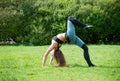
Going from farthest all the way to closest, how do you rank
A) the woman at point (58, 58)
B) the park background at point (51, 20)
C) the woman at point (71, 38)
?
the park background at point (51, 20) < the woman at point (58, 58) < the woman at point (71, 38)

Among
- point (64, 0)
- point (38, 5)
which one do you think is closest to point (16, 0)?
point (38, 5)

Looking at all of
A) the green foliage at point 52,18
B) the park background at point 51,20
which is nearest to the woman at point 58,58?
the park background at point 51,20

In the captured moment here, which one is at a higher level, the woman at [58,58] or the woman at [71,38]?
the woman at [71,38]

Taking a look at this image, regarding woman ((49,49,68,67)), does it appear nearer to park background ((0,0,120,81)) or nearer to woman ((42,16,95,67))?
woman ((42,16,95,67))

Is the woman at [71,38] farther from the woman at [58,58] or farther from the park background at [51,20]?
the park background at [51,20]

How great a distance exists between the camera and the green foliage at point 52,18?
1108 inches

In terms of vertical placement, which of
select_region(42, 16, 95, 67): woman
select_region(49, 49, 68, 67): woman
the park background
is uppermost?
select_region(42, 16, 95, 67): woman

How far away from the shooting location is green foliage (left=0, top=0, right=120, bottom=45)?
92.3ft

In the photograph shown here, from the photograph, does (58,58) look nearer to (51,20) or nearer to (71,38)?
(71,38)

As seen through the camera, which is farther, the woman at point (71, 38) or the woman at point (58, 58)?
the woman at point (58, 58)

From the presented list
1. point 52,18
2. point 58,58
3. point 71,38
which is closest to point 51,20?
point 52,18

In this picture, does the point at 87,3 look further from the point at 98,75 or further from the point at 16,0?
the point at 98,75

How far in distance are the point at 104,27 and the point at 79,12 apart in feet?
7.35

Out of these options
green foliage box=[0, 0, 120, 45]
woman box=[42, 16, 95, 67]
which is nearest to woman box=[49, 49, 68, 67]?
woman box=[42, 16, 95, 67]
